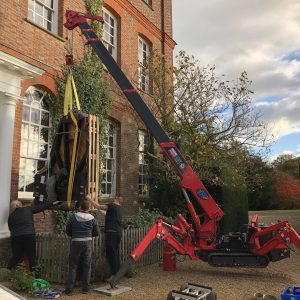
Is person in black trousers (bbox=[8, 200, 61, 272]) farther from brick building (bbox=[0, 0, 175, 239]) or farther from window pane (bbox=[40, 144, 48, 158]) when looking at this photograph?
window pane (bbox=[40, 144, 48, 158])

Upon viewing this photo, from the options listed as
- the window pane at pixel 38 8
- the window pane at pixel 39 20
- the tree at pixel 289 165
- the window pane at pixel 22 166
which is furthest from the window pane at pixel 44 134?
the tree at pixel 289 165

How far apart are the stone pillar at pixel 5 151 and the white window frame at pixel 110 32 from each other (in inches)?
235

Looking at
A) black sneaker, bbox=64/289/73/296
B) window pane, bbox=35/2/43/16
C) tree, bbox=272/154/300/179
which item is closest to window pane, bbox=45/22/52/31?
window pane, bbox=35/2/43/16

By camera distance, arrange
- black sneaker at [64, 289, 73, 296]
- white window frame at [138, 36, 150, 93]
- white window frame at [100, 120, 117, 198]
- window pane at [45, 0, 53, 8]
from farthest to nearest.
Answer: white window frame at [138, 36, 150, 93] < white window frame at [100, 120, 117, 198] < window pane at [45, 0, 53, 8] < black sneaker at [64, 289, 73, 296]

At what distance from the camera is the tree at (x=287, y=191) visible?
42191 millimetres

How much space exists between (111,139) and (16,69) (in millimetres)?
5643

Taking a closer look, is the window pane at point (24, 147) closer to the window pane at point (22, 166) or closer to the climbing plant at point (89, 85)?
the window pane at point (22, 166)

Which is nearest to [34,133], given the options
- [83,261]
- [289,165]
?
[83,261]

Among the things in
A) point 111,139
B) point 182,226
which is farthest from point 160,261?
point 111,139

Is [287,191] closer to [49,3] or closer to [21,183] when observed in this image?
[49,3]

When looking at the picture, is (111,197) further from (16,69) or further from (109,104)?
(16,69)

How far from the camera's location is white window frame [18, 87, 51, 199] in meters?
10.5

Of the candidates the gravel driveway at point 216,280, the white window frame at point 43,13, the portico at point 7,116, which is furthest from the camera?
the white window frame at point 43,13

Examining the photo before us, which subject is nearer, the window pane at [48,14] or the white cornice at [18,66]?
the white cornice at [18,66]
